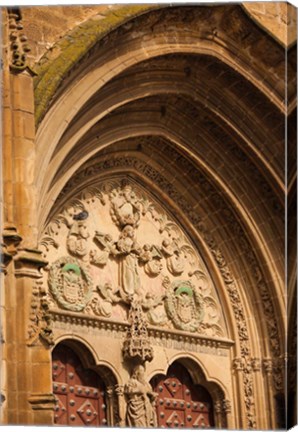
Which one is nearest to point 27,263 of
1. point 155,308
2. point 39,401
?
point 39,401

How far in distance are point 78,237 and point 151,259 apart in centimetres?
100

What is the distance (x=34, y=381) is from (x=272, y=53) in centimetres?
482

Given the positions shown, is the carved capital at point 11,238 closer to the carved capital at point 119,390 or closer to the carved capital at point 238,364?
the carved capital at point 119,390

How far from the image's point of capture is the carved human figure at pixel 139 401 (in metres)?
15.8

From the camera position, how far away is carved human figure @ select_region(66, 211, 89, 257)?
15.8 meters

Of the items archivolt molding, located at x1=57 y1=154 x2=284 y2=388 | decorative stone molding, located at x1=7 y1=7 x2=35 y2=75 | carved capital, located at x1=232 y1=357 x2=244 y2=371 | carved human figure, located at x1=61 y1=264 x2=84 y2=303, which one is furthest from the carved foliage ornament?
carved capital, located at x1=232 y1=357 x2=244 y2=371

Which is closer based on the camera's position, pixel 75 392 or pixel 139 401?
pixel 75 392

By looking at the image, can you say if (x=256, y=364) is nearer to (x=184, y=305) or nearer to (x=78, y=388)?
(x=184, y=305)

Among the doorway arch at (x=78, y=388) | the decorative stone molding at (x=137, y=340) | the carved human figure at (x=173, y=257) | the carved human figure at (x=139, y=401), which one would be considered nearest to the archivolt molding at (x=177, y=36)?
the carved human figure at (x=173, y=257)

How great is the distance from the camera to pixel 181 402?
16734 mm

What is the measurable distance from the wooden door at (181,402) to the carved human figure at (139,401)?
333 millimetres

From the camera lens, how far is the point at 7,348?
12.9m

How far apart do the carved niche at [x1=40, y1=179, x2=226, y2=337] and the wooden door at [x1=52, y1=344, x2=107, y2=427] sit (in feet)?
1.51

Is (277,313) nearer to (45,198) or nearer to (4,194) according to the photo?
(45,198)
